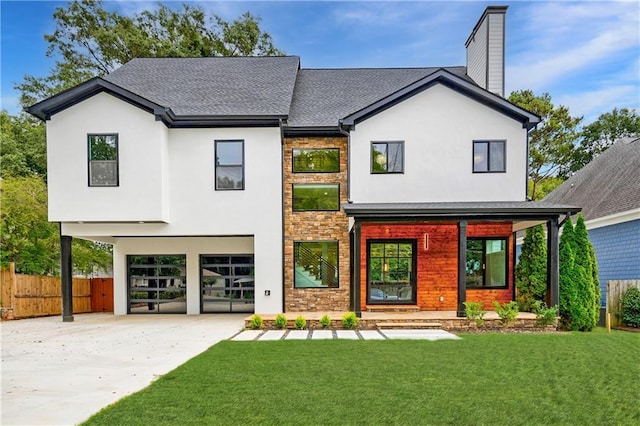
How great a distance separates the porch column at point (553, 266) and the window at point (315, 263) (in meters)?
5.71

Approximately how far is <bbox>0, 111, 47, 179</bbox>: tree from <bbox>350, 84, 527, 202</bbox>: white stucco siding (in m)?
17.5

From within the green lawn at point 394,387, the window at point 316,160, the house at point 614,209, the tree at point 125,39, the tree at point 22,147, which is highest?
the tree at point 125,39

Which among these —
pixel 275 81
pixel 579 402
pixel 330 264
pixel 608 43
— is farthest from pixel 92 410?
pixel 608 43

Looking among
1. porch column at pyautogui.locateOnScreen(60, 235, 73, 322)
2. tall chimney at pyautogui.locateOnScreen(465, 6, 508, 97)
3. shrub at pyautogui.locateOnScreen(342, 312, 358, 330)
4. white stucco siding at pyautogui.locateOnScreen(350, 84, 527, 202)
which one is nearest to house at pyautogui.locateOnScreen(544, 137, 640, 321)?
white stucco siding at pyautogui.locateOnScreen(350, 84, 527, 202)

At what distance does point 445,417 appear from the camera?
418 cm

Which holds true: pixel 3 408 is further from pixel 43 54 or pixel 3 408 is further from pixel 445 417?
pixel 43 54

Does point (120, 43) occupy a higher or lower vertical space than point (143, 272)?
higher

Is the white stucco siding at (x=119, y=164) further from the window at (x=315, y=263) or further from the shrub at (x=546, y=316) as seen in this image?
the shrub at (x=546, y=316)

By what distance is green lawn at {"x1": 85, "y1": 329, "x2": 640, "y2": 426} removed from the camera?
418 centimetres

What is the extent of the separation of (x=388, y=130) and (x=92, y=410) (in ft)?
33.5

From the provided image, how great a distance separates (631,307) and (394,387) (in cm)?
934

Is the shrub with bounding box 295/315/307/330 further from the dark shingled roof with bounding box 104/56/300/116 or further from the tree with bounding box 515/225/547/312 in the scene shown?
the tree with bounding box 515/225/547/312

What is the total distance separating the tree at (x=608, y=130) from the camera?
95.2ft

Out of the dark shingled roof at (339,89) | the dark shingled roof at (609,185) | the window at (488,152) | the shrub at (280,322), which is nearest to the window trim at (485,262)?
the window at (488,152)
